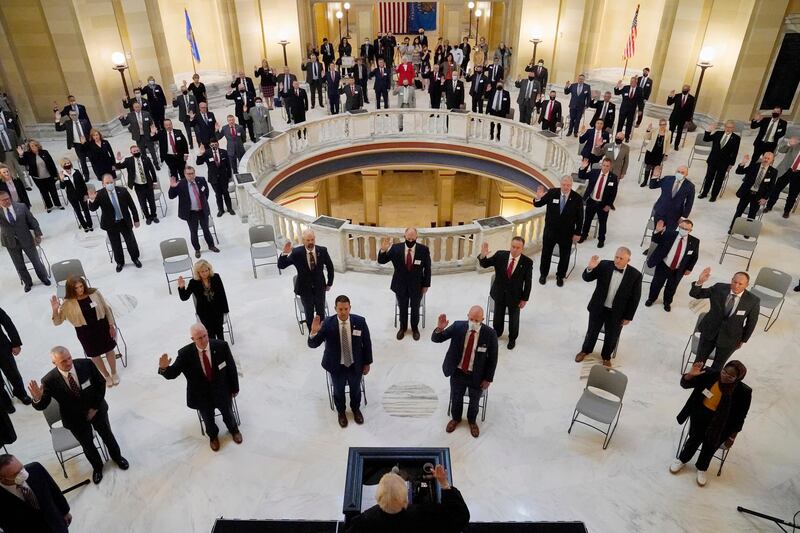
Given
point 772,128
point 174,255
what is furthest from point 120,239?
point 772,128

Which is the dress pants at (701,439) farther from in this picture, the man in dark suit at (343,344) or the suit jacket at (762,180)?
the suit jacket at (762,180)

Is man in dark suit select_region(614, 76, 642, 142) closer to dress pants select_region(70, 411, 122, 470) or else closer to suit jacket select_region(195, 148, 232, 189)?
suit jacket select_region(195, 148, 232, 189)

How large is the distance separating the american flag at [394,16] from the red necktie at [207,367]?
91.2 ft

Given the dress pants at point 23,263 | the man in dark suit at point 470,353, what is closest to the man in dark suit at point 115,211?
the dress pants at point 23,263

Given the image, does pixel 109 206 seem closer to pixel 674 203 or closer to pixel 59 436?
pixel 59 436

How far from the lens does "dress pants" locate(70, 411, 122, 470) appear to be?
196 inches

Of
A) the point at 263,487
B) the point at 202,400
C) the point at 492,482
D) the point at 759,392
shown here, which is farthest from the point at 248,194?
the point at 759,392

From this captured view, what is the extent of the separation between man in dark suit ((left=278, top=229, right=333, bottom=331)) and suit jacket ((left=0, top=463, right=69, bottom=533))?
3.23 m

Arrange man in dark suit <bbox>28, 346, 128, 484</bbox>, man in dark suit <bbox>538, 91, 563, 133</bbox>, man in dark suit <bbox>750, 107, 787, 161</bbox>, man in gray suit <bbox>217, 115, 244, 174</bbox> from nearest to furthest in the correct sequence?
man in dark suit <bbox>28, 346, 128, 484</bbox>
man in gray suit <bbox>217, 115, 244, 174</bbox>
man in dark suit <bbox>750, 107, 787, 161</bbox>
man in dark suit <bbox>538, 91, 563, 133</bbox>

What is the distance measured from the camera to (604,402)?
5598 mm

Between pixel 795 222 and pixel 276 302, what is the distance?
952cm

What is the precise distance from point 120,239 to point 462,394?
6049mm

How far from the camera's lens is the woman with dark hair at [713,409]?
4.74 meters

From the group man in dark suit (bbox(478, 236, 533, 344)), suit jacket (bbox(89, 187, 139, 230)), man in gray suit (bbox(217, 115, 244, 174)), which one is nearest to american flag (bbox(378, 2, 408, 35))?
man in gray suit (bbox(217, 115, 244, 174))
